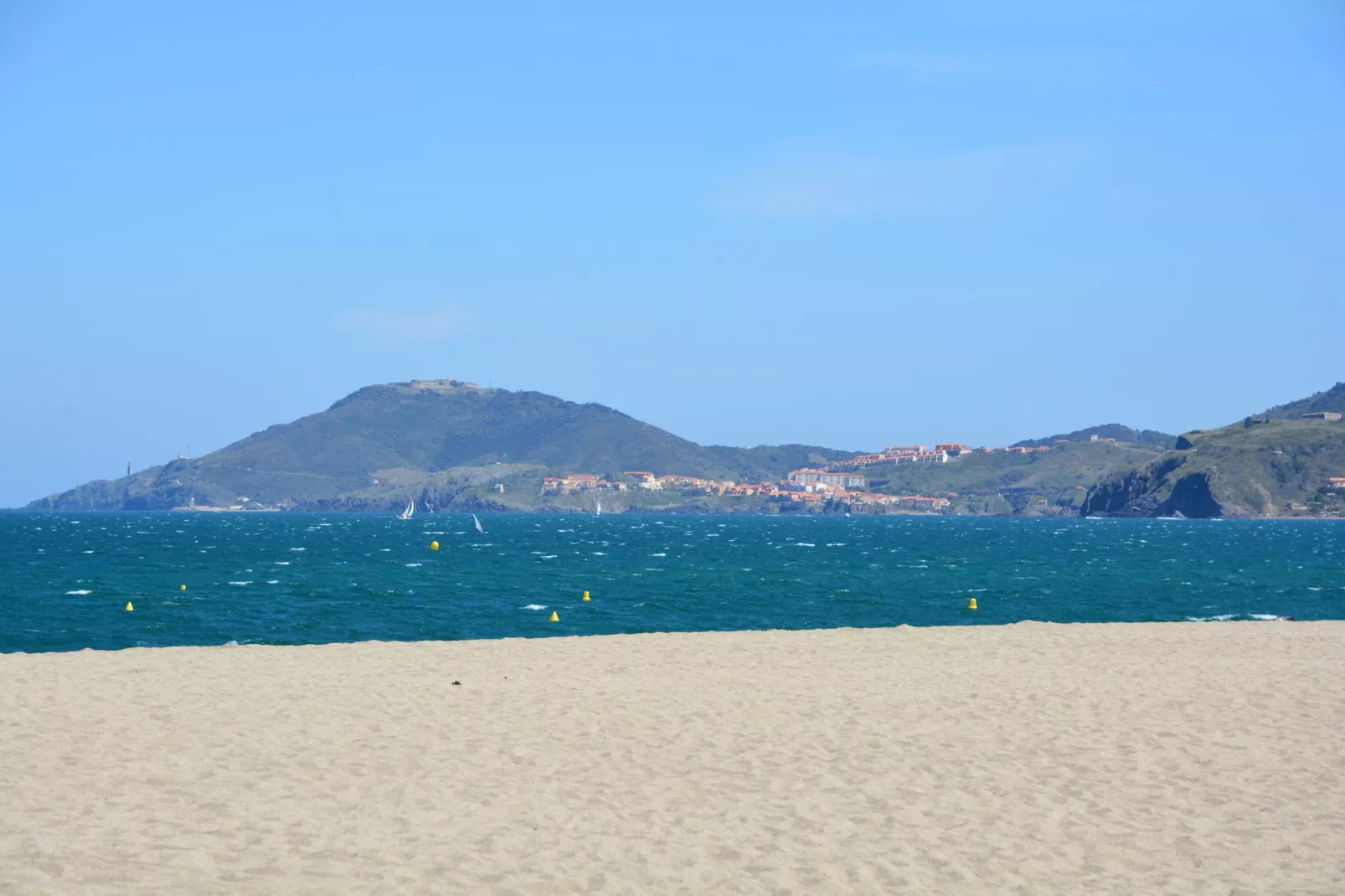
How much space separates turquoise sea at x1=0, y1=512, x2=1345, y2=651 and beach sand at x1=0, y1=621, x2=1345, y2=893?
60.5 feet

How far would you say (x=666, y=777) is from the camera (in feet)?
43.2

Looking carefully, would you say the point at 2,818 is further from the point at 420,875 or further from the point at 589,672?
the point at 589,672

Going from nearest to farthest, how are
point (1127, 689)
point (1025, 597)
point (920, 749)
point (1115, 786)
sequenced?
point (1115, 786) → point (920, 749) → point (1127, 689) → point (1025, 597)

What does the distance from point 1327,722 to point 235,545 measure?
322ft

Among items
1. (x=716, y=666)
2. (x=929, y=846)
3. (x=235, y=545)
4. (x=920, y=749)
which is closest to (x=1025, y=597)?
(x=716, y=666)

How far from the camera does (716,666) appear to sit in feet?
71.8

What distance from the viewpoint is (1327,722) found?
642 inches

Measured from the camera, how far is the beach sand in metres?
10.1

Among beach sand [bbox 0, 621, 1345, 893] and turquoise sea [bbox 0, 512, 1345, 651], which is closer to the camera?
beach sand [bbox 0, 621, 1345, 893]

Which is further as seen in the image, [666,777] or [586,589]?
[586,589]

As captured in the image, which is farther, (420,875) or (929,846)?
(929,846)

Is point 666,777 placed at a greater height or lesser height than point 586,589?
greater

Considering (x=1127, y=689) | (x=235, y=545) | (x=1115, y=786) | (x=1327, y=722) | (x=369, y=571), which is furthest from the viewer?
(x=235, y=545)

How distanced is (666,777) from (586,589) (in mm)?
42961
